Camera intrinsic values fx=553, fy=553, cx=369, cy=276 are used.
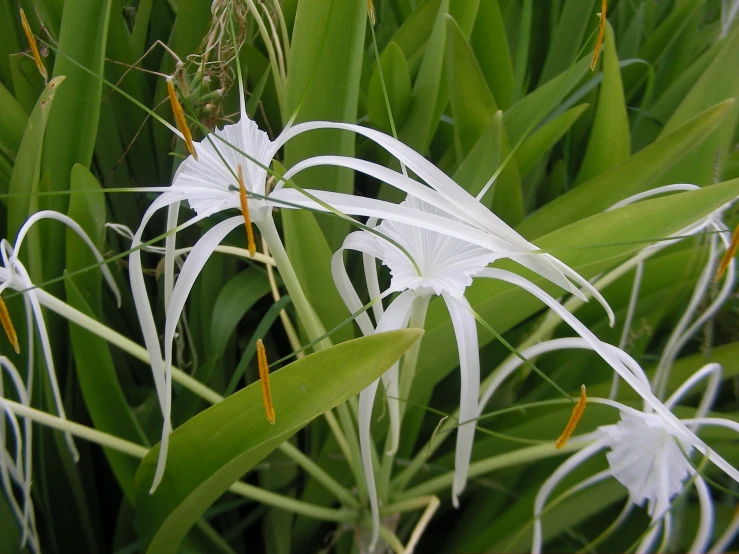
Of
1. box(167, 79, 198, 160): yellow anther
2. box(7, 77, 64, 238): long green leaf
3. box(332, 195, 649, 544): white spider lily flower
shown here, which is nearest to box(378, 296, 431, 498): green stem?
box(332, 195, 649, 544): white spider lily flower

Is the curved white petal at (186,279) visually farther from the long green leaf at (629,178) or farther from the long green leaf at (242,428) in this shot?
the long green leaf at (629,178)

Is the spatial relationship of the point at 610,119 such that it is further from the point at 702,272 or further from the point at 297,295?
the point at 297,295

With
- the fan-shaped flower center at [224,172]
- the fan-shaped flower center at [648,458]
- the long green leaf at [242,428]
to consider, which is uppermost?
the fan-shaped flower center at [224,172]

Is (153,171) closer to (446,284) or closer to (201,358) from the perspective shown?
(201,358)

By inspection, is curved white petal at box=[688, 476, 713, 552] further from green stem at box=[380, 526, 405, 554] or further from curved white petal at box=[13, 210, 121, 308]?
curved white petal at box=[13, 210, 121, 308]

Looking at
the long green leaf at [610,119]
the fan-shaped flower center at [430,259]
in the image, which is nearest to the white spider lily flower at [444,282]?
the fan-shaped flower center at [430,259]

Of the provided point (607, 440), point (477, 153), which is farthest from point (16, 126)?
point (607, 440)
